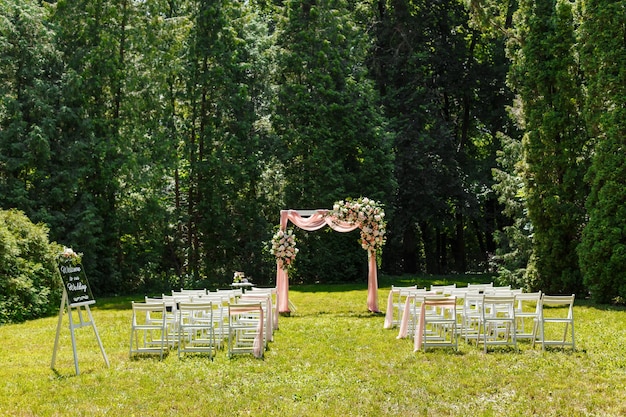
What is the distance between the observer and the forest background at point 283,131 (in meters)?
20.2

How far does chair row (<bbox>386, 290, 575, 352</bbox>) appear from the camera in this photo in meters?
10.7

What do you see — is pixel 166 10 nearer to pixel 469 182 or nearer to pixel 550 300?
pixel 469 182

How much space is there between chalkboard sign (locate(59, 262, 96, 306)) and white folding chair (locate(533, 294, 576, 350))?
6639 mm

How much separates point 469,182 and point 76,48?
1652 centimetres

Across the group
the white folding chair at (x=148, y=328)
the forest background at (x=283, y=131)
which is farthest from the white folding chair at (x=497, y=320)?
the forest background at (x=283, y=131)

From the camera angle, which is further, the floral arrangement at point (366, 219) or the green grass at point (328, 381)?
the floral arrangement at point (366, 219)

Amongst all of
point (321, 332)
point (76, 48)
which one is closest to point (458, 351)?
point (321, 332)

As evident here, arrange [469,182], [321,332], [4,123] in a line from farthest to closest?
[469,182]
[4,123]
[321,332]

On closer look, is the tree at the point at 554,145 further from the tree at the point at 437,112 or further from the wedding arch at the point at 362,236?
the tree at the point at 437,112

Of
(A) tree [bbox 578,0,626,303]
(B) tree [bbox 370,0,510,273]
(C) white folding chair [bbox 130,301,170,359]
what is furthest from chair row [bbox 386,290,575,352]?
(B) tree [bbox 370,0,510,273]

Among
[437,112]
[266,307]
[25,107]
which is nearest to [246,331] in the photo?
[266,307]

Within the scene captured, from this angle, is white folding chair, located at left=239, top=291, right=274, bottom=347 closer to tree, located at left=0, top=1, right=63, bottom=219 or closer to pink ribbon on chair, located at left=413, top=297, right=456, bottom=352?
pink ribbon on chair, located at left=413, top=297, right=456, bottom=352

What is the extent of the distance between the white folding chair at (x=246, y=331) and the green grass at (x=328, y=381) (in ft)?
0.73

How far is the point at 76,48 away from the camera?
2602 centimetres
